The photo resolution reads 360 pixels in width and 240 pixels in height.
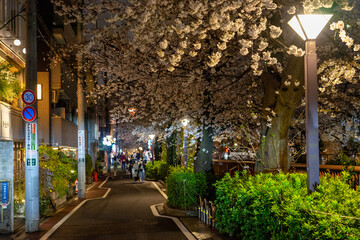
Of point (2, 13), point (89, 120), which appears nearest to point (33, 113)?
point (2, 13)

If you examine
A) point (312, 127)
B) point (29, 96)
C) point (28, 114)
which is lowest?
point (312, 127)

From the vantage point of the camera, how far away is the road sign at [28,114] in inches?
478

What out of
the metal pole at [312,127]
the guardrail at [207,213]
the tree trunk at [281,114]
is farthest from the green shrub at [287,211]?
the guardrail at [207,213]

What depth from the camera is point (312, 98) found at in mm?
7270

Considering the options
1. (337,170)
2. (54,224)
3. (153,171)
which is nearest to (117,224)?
(54,224)

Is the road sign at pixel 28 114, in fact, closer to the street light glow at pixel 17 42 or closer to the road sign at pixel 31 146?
the road sign at pixel 31 146

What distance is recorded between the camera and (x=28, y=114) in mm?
12211

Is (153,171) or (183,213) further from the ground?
(183,213)

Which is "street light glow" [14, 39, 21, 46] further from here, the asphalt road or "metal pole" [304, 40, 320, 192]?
"metal pole" [304, 40, 320, 192]

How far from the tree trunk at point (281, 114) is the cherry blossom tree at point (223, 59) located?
0.03 m

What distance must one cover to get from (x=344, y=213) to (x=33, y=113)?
31.3 feet

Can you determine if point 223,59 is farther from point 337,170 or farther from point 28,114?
point 28,114

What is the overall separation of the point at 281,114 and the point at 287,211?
549 cm

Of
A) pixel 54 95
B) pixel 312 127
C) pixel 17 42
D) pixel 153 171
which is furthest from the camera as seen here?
pixel 153 171
